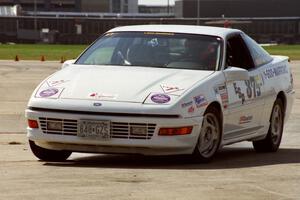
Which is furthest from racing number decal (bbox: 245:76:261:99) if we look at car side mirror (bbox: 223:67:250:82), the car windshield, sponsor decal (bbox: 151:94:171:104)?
Result: sponsor decal (bbox: 151:94:171:104)

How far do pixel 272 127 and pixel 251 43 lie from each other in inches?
40.5

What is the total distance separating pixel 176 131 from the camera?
8984mm

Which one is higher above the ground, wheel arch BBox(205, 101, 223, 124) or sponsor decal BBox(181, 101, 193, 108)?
sponsor decal BBox(181, 101, 193, 108)

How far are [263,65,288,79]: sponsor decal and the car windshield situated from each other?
1007 millimetres

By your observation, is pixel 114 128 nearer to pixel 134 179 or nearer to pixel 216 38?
pixel 134 179

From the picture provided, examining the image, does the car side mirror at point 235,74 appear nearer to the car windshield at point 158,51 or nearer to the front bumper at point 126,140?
the car windshield at point 158,51

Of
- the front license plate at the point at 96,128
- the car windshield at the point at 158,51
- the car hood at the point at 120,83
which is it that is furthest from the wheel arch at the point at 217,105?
the front license plate at the point at 96,128

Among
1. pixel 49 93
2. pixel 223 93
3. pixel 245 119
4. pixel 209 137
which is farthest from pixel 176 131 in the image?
pixel 245 119

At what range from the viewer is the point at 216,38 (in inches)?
413

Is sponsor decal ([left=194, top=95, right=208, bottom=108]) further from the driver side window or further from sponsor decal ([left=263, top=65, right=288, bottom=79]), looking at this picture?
sponsor decal ([left=263, top=65, right=288, bottom=79])

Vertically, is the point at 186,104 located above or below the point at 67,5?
above

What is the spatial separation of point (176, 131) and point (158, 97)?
0.36m

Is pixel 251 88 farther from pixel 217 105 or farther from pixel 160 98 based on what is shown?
pixel 160 98

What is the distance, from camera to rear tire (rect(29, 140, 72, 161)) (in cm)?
952
